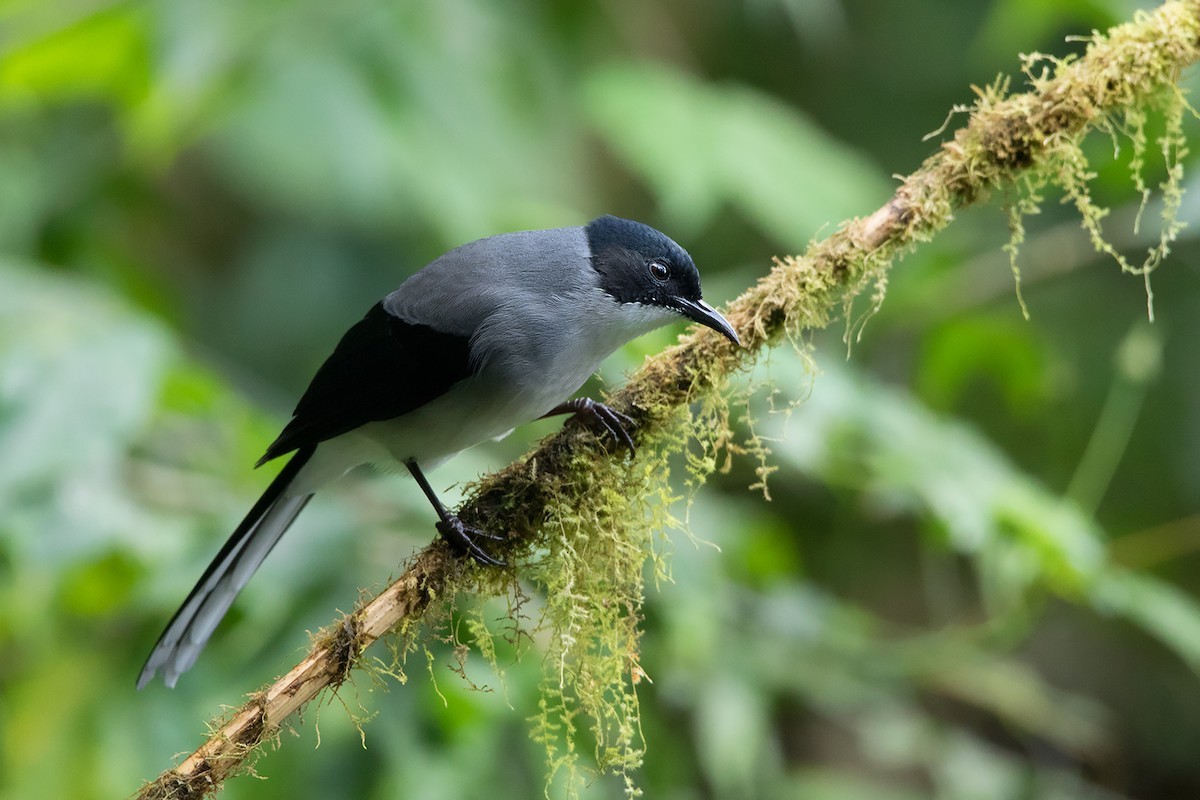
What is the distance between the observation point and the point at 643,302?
266 cm

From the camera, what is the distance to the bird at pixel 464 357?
2.57m

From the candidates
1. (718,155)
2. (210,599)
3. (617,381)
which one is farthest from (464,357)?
(718,155)

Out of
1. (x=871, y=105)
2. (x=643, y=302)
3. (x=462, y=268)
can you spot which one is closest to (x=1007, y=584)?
(x=643, y=302)

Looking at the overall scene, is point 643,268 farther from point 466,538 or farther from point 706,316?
point 466,538

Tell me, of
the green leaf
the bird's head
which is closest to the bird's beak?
the bird's head

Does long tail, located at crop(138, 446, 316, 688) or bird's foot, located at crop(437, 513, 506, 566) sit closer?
bird's foot, located at crop(437, 513, 506, 566)

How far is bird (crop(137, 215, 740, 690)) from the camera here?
2570 millimetres

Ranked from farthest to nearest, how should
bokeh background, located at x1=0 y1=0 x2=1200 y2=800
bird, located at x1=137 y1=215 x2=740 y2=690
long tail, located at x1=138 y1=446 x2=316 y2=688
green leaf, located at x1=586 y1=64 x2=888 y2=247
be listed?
green leaf, located at x1=586 y1=64 x2=888 y2=247 < bokeh background, located at x1=0 y1=0 x2=1200 y2=800 < long tail, located at x1=138 y1=446 x2=316 y2=688 < bird, located at x1=137 y1=215 x2=740 y2=690

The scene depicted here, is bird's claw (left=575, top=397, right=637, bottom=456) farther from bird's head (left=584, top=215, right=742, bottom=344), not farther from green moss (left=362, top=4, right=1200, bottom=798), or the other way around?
bird's head (left=584, top=215, right=742, bottom=344)

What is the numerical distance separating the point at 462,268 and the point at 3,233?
257cm

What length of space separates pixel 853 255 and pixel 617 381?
2.42ft

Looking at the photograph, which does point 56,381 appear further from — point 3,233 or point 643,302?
point 3,233

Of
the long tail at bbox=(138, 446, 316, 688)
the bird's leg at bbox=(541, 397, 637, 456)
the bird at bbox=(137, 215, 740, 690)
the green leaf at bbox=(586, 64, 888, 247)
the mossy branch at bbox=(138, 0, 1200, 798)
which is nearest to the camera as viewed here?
the mossy branch at bbox=(138, 0, 1200, 798)

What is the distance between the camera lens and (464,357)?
8.57 feet
